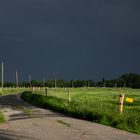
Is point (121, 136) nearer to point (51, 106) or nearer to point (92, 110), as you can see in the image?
point (92, 110)

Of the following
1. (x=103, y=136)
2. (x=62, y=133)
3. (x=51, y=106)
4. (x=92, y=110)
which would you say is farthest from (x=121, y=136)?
(x=51, y=106)

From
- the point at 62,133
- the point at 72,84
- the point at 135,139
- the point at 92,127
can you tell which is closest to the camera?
the point at 135,139

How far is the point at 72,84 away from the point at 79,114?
16862cm

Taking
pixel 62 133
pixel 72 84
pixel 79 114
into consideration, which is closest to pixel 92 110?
pixel 79 114

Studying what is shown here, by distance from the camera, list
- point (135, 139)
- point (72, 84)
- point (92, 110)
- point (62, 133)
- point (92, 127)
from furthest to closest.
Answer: point (72, 84)
point (92, 110)
point (92, 127)
point (62, 133)
point (135, 139)

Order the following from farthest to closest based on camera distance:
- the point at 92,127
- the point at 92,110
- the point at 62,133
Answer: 1. the point at 92,110
2. the point at 92,127
3. the point at 62,133

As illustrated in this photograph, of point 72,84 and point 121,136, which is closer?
point 121,136

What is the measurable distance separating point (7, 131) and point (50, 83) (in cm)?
17903

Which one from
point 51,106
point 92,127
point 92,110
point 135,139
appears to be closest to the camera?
point 135,139

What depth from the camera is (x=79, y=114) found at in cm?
2317

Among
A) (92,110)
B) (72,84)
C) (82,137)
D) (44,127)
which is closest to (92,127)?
(44,127)

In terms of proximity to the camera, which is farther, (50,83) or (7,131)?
(50,83)

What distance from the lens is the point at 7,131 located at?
54.1ft

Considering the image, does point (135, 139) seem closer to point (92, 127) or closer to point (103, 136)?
point (103, 136)
